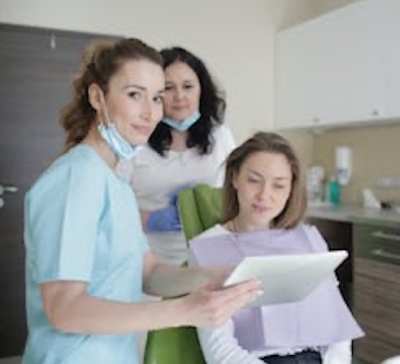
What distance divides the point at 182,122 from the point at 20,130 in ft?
5.38

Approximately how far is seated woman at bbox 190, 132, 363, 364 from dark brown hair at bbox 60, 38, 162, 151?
19.6 inches

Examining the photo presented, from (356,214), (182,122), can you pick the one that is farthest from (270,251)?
(356,214)

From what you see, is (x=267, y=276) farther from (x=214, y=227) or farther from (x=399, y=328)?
(x=399, y=328)

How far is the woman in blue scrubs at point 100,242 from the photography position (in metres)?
0.85

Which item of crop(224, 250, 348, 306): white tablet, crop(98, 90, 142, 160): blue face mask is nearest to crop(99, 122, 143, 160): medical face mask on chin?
crop(98, 90, 142, 160): blue face mask

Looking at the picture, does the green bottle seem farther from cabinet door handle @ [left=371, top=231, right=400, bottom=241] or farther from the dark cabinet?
cabinet door handle @ [left=371, top=231, right=400, bottom=241]

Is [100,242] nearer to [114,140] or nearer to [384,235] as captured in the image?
[114,140]

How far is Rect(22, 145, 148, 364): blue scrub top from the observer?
3.02ft

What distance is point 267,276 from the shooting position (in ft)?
3.55

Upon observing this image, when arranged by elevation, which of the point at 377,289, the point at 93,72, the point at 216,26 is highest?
the point at 216,26

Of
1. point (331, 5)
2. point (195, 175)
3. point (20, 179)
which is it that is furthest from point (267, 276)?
point (331, 5)

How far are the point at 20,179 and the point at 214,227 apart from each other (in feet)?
6.36

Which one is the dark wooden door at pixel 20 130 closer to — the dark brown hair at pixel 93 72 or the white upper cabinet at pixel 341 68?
the white upper cabinet at pixel 341 68

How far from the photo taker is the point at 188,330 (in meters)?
1.36
